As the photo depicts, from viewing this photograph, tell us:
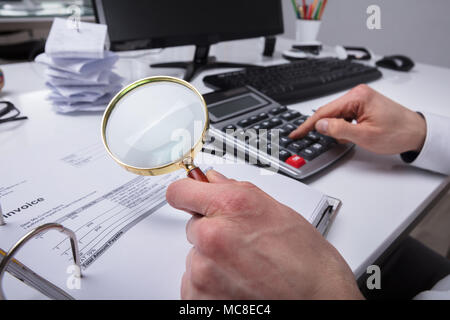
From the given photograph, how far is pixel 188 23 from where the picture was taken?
982 mm

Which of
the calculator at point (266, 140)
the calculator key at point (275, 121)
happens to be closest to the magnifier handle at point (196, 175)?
the calculator at point (266, 140)

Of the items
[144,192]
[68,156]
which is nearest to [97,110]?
[68,156]

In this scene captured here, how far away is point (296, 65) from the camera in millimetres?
1056

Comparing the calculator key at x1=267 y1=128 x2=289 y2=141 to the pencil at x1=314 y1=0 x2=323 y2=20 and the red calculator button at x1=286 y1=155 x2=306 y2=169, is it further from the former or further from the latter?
the pencil at x1=314 y1=0 x2=323 y2=20

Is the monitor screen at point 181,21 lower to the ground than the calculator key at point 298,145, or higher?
higher

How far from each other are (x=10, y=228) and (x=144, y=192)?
0.56 ft

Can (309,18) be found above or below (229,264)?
above

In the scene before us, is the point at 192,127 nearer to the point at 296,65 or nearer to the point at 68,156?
the point at 68,156

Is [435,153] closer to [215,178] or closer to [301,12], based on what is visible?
[215,178]

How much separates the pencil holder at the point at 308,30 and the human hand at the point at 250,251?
1.24 meters

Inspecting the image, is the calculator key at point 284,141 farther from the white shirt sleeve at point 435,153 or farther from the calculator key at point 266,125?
the white shirt sleeve at point 435,153

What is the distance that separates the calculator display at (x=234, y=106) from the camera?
2.22 ft

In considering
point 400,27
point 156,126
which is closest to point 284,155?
point 156,126

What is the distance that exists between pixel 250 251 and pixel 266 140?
0.31 m
